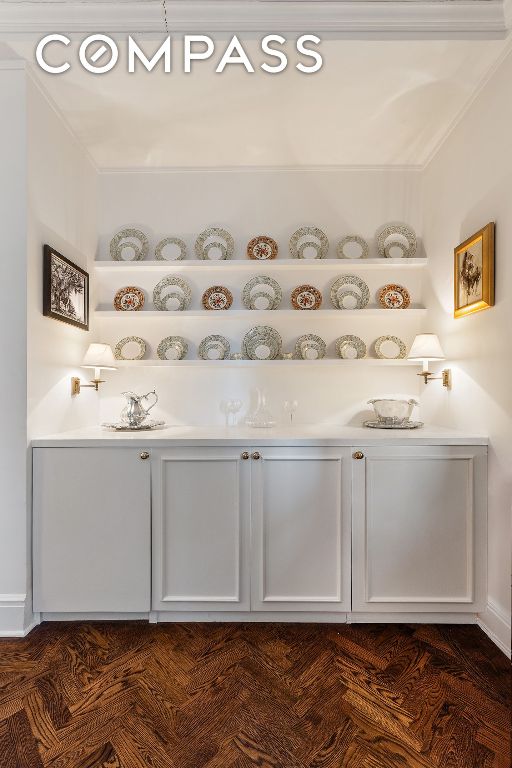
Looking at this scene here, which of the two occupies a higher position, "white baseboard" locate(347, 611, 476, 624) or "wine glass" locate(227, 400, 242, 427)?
"wine glass" locate(227, 400, 242, 427)

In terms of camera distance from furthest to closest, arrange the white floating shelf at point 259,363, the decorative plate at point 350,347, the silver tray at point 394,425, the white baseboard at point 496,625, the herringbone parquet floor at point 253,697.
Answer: the decorative plate at point 350,347, the white floating shelf at point 259,363, the silver tray at point 394,425, the white baseboard at point 496,625, the herringbone parquet floor at point 253,697

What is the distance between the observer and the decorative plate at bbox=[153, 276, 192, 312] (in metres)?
2.80

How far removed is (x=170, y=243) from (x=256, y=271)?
58 cm

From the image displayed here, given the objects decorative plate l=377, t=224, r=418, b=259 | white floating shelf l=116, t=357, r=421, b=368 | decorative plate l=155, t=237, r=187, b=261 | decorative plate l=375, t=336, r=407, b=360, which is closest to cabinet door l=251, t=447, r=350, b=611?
white floating shelf l=116, t=357, r=421, b=368

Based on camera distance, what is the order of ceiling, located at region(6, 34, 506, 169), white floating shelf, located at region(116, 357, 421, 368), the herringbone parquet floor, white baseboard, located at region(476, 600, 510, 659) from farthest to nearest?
white floating shelf, located at region(116, 357, 421, 368) → ceiling, located at region(6, 34, 506, 169) → white baseboard, located at region(476, 600, 510, 659) → the herringbone parquet floor

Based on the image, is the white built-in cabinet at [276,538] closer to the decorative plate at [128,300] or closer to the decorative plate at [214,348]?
the decorative plate at [214,348]

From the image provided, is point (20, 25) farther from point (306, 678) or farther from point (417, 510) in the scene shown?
point (306, 678)

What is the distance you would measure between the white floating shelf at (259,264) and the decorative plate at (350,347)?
440 mm

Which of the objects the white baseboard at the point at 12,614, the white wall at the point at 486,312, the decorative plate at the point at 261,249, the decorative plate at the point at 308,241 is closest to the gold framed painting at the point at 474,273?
the white wall at the point at 486,312

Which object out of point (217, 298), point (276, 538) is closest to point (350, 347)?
point (217, 298)

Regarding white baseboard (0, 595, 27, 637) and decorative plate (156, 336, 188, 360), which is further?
decorative plate (156, 336, 188, 360)

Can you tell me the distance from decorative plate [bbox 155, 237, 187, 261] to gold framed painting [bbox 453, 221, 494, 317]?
1.60 meters

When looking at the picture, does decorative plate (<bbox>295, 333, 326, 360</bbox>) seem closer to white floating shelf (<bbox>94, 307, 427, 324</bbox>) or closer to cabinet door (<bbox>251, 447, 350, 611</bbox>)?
white floating shelf (<bbox>94, 307, 427, 324</bbox>)

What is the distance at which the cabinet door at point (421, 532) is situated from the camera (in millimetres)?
2061
